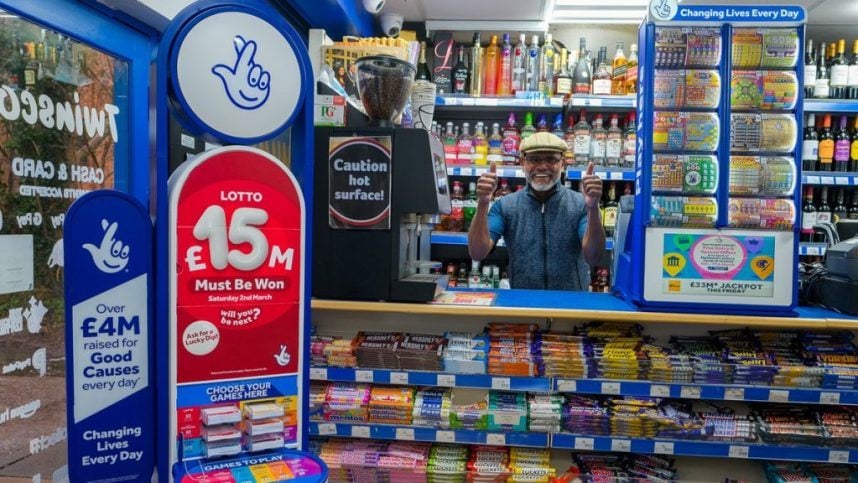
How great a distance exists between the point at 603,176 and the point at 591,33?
158 cm

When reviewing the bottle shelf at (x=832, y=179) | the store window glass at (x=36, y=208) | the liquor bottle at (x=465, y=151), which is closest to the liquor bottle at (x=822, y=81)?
the bottle shelf at (x=832, y=179)

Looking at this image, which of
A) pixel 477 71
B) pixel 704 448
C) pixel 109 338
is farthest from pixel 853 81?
pixel 109 338

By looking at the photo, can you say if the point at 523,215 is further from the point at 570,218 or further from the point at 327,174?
the point at 327,174

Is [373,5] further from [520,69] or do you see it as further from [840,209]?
[840,209]

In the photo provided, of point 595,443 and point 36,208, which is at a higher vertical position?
point 36,208

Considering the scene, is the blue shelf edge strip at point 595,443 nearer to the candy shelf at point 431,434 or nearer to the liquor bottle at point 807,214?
the candy shelf at point 431,434

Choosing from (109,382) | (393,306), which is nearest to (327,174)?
(393,306)

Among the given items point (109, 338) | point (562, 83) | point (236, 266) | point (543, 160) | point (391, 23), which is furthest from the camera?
point (391, 23)

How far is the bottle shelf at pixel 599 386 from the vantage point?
212 centimetres

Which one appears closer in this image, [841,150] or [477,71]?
[841,150]

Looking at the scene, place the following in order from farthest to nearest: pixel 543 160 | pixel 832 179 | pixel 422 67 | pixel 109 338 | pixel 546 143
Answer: pixel 422 67, pixel 832 179, pixel 543 160, pixel 546 143, pixel 109 338

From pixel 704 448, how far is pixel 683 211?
895mm

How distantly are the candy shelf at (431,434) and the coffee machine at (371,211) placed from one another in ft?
1.64

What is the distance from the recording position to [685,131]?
88.7 inches
